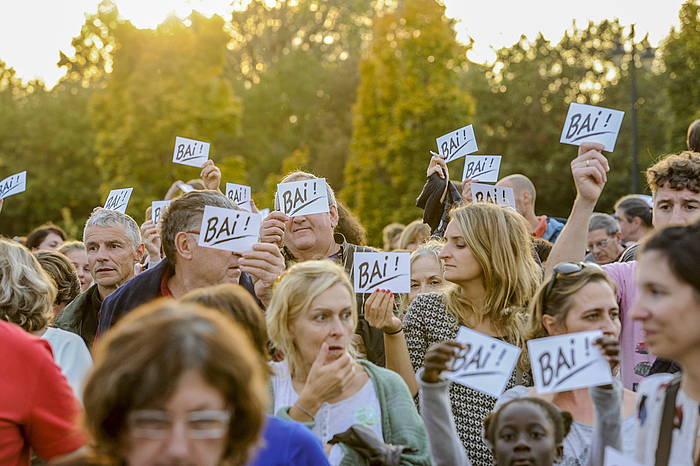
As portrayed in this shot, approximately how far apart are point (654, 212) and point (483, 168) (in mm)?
2454

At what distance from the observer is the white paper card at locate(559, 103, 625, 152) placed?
6.01m

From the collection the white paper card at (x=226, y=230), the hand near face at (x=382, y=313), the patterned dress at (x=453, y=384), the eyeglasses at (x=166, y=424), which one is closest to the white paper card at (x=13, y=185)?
the white paper card at (x=226, y=230)

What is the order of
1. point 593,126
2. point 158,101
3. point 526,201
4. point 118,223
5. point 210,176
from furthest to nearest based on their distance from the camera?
point 158,101, point 526,201, point 210,176, point 118,223, point 593,126

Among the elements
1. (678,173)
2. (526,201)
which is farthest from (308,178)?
(526,201)

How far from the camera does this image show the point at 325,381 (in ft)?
13.5

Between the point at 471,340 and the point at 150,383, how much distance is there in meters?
1.46

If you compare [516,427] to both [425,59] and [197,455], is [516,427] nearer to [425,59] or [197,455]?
[197,455]

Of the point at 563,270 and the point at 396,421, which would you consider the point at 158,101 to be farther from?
the point at 396,421

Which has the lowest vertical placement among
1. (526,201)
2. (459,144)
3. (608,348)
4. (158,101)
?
(608,348)

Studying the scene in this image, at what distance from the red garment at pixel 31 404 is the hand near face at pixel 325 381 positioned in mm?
962

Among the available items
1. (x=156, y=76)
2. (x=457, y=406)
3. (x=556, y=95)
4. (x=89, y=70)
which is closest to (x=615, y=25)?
(x=556, y=95)

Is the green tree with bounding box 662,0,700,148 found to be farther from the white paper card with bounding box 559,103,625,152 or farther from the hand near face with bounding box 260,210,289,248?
the hand near face with bounding box 260,210,289,248

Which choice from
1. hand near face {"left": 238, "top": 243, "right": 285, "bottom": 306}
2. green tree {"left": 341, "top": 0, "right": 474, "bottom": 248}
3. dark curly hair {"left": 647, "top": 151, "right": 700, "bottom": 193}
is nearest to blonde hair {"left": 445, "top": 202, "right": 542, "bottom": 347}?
dark curly hair {"left": 647, "top": 151, "right": 700, "bottom": 193}

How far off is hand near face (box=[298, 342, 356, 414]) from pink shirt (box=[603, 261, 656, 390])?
4.89 ft
